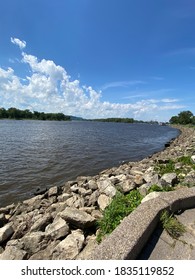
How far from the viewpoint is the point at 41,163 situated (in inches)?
678

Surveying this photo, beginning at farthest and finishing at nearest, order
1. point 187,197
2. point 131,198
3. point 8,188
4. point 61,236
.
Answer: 1. point 8,188
2. point 131,198
3. point 61,236
4. point 187,197

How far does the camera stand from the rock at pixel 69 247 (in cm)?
450

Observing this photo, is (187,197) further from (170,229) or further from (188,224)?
(170,229)

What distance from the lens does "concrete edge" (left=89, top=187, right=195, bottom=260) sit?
302cm

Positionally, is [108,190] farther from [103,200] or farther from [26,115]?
[26,115]

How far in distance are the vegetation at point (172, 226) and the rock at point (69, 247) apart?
6.81ft

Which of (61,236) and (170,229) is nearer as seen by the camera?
(170,229)

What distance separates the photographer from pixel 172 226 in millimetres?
3891

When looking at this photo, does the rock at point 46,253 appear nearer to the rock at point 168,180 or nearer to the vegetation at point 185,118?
the rock at point 168,180

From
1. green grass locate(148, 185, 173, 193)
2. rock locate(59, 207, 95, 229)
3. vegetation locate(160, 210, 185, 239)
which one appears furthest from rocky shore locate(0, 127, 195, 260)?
vegetation locate(160, 210, 185, 239)
